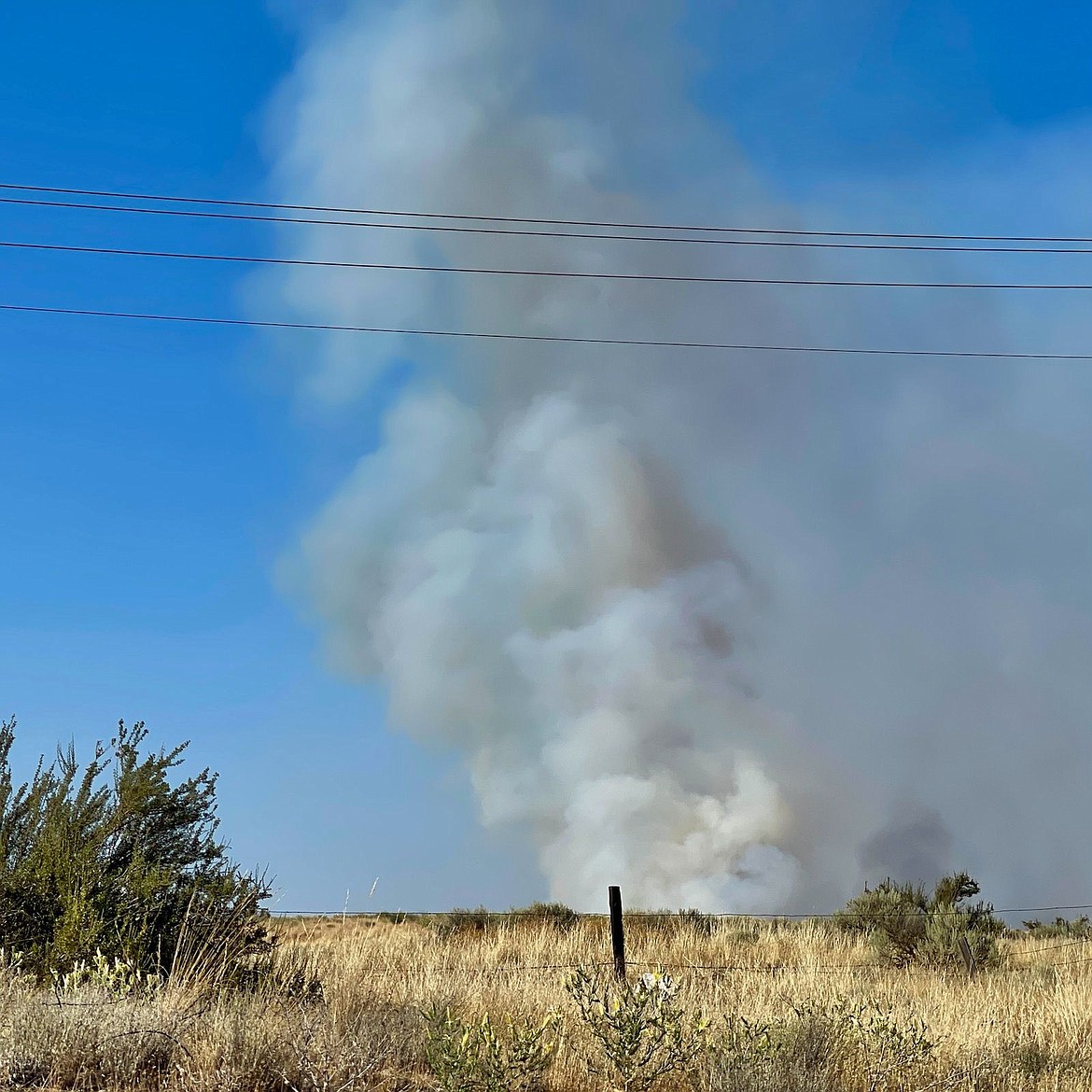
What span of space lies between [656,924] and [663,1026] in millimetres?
15834

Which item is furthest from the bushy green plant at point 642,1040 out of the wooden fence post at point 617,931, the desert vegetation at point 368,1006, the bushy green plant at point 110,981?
the wooden fence post at point 617,931

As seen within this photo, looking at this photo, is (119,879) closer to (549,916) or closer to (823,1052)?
(823,1052)

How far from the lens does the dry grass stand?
716 cm

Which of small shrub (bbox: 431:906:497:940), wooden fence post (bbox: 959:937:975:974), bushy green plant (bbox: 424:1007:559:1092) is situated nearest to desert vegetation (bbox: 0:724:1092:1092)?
bushy green plant (bbox: 424:1007:559:1092)

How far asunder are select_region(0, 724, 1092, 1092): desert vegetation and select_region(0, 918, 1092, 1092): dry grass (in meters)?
0.02

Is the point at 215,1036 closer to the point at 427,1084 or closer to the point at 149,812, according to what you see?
the point at 427,1084

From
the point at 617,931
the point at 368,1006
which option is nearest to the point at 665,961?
the point at 617,931

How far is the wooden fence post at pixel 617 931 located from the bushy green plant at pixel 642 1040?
255 inches

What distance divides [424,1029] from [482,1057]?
115cm

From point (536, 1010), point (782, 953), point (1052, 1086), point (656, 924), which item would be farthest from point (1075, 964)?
point (536, 1010)

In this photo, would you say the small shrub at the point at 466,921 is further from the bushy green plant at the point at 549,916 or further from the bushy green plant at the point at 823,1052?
the bushy green plant at the point at 823,1052

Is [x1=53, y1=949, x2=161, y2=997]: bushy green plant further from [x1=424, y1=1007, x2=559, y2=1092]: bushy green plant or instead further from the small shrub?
the small shrub

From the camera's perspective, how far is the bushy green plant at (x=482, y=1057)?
6.75m

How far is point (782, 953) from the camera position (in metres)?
19.8
